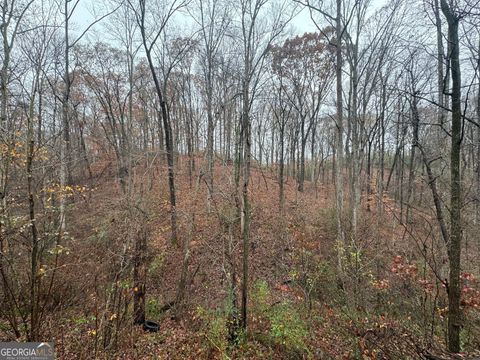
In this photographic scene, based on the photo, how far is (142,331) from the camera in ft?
17.4

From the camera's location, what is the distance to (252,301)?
246 inches

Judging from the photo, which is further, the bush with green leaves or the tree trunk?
the bush with green leaves

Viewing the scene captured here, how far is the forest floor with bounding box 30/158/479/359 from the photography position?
4.22 m

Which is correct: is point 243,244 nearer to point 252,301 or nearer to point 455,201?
point 252,301

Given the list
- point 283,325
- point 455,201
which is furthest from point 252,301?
point 455,201

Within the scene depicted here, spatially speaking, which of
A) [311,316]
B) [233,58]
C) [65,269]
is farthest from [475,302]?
[233,58]

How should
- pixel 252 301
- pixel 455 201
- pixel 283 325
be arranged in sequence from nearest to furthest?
pixel 455 201, pixel 283 325, pixel 252 301

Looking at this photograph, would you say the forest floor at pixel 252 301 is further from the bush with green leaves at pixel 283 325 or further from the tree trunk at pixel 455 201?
the tree trunk at pixel 455 201

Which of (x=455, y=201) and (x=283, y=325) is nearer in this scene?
(x=455, y=201)

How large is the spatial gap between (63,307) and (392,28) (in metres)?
13.3

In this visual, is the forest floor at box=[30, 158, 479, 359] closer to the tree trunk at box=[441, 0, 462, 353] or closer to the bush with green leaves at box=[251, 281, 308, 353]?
the bush with green leaves at box=[251, 281, 308, 353]

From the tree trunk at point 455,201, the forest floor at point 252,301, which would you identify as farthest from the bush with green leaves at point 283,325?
the tree trunk at point 455,201

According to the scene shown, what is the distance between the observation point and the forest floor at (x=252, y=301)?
4.22 metres

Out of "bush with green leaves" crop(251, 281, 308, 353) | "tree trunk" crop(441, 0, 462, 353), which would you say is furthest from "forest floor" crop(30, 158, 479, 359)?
"tree trunk" crop(441, 0, 462, 353)
